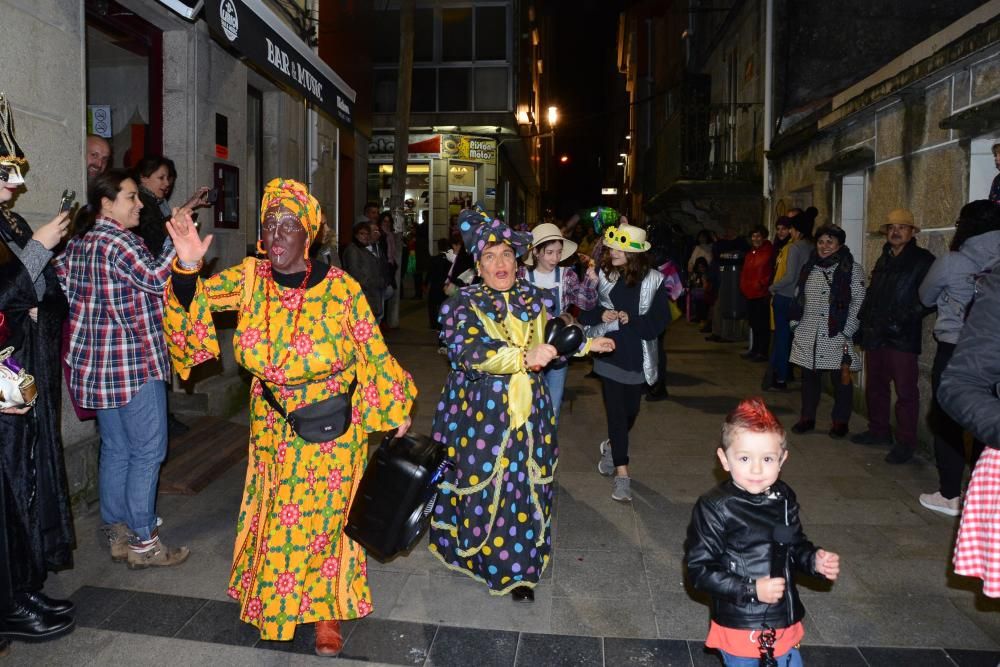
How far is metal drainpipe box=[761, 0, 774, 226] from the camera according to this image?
12.3 meters

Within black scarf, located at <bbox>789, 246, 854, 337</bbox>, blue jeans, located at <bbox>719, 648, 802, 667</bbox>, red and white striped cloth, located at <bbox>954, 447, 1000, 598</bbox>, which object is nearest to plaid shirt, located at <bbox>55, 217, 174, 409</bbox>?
blue jeans, located at <bbox>719, 648, 802, 667</bbox>

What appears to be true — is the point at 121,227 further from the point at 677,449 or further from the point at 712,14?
the point at 712,14

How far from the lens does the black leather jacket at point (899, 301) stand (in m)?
6.38

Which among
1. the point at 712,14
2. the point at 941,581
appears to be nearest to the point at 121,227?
the point at 941,581

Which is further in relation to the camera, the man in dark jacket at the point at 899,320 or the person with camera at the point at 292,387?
the man in dark jacket at the point at 899,320

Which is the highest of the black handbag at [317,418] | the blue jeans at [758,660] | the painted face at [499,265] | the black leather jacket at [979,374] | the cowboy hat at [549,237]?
the cowboy hat at [549,237]

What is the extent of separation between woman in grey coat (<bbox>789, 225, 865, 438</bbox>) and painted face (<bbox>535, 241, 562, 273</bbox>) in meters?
2.75

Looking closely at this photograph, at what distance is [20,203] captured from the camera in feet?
15.7

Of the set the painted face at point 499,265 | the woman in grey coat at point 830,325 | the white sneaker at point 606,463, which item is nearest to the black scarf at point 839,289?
the woman in grey coat at point 830,325

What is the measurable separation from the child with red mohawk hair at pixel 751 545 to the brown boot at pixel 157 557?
3101 mm

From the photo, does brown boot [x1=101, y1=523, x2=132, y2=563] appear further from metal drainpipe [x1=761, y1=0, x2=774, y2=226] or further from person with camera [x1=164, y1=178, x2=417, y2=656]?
metal drainpipe [x1=761, y1=0, x2=774, y2=226]

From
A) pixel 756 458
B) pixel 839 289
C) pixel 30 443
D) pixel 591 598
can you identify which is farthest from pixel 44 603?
pixel 839 289

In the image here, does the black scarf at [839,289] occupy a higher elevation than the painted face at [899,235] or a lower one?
lower

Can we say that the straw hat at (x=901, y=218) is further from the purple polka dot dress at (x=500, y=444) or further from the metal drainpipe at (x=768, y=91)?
the metal drainpipe at (x=768, y=91)
